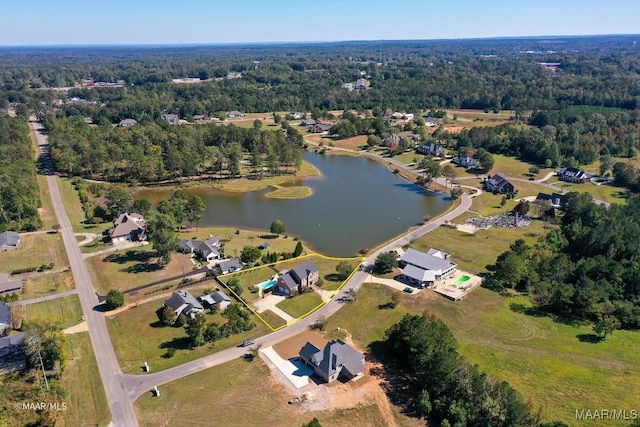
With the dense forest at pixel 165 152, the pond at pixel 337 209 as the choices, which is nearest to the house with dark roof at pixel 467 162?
the pond at pixel 337 209

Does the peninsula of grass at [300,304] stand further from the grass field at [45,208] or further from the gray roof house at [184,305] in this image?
the grass field at [45,208]

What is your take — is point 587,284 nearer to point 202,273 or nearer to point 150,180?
point 202,273

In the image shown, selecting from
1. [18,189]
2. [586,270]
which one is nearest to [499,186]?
[586,270]

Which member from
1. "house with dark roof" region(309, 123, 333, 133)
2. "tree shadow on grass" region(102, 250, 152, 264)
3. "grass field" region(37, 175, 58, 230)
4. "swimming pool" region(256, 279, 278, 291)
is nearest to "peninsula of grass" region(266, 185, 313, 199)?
"tree shadow on grass" region(102, 250, 152, 264)

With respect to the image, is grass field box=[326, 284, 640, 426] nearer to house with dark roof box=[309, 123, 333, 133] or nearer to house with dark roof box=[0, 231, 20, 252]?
house with dark roof box=[0, 231, 20, 252]

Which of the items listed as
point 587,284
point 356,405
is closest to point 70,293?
point 356,405
